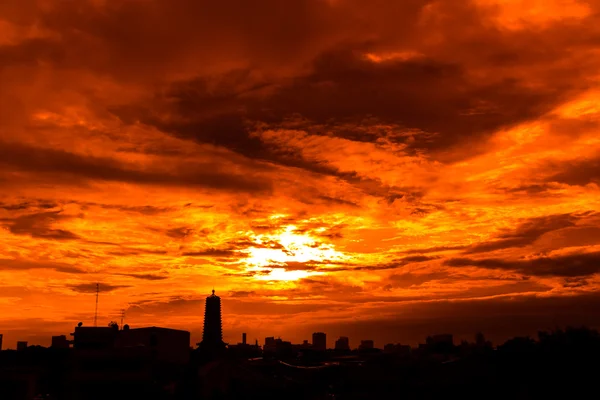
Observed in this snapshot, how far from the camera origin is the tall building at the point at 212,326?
13725 cm

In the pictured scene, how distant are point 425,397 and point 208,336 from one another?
3152 inches

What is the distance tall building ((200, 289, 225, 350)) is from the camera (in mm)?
137250

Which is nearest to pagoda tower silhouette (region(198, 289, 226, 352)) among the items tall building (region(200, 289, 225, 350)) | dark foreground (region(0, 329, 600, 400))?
tall building (region(200, 289, 225, 350))

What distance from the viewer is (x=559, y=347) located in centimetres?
6212

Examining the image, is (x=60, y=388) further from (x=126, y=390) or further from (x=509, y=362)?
(x=509, y=362)

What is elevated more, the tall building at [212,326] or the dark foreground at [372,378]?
the tall building at [212,326]

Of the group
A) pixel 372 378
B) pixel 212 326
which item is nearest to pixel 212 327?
pixel 212 326

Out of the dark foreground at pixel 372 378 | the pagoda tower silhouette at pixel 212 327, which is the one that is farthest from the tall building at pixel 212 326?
the dark foreground at pixel 372 378

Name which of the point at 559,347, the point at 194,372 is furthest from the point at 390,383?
the point at 194,372

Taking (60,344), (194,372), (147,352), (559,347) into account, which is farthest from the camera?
(60,344)

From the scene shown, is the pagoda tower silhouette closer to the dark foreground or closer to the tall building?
the tall building

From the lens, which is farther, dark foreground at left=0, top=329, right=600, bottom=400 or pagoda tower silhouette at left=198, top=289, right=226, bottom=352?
pagoda tower silhouette at left=198, top=289, right=226, bottom=352

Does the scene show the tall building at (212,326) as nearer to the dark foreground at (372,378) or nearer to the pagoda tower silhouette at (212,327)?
the pagoda tower silhouette at (212,327)

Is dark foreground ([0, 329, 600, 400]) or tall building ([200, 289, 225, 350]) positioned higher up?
tall building ([200, 289, 225, 350])
